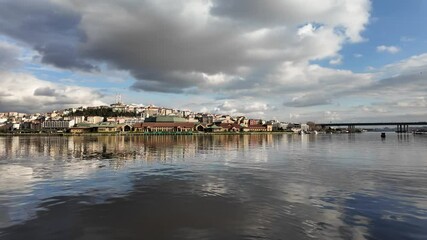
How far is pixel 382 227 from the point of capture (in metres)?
13.4

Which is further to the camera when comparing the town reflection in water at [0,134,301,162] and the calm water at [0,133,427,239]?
the town reflection in water at [0,134,301,162]

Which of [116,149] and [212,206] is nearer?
[212,206]

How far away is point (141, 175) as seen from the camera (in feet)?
90.4

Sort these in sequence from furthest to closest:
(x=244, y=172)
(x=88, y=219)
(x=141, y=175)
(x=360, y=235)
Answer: (x=244, y=172), (x=141, y=175), (x=88, y=219), (x=360, y=235)

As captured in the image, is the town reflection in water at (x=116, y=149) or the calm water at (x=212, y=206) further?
the town reflection in water at (x=116, y=149)

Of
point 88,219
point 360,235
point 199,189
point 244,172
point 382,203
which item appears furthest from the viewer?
point 244,172

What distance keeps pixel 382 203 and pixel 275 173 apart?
11943 mm

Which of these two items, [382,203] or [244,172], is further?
[244,172]

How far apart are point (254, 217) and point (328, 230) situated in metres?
3.14

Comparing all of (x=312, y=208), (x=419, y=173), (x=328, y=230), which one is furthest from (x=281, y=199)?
(x=419, y=173)

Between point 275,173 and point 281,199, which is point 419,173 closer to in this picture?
point 275,173

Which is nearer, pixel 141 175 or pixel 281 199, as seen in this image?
pixel 281 199

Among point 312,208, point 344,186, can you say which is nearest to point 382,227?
point 312,208

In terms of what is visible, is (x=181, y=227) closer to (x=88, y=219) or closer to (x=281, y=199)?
(x=88, y=219)
